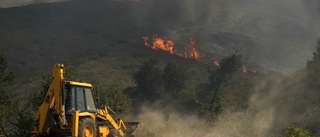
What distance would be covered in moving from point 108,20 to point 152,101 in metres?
104

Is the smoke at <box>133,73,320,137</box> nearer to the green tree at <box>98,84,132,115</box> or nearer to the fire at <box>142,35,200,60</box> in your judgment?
the green tree at <box>98,84,132,115</box>

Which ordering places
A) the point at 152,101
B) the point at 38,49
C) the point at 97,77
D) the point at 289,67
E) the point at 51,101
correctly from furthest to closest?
the point at 289,67 → the point at 38,49 → the point at 97,77 → the point at 152,101 → the point at 51,101

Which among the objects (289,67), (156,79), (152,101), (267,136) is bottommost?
(267,136)

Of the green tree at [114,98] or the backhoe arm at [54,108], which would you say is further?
the green tree at [114,98]

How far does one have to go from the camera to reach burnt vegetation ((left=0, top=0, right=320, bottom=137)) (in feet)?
140

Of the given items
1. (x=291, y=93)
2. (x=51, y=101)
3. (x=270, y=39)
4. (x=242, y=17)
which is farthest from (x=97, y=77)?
(x=242, y=17)

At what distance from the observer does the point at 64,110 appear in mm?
12773

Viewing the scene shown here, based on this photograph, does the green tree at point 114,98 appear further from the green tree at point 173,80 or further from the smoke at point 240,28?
the smoke at point 240,28

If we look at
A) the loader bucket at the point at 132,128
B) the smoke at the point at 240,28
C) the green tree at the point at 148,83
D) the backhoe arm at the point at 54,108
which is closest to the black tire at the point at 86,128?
the backhoe arm at the point at 54,108

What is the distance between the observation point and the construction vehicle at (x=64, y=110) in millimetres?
12625

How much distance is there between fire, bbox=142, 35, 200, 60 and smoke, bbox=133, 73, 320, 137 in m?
42.5

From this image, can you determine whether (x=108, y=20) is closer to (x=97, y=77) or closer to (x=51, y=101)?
(x=97, y=77)

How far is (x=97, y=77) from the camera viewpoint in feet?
243

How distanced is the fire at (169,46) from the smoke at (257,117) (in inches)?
1673
